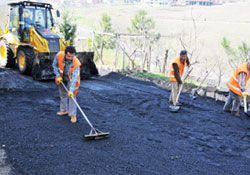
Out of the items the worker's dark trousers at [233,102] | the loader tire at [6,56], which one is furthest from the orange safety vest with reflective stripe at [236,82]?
the loader tire at [6,56]

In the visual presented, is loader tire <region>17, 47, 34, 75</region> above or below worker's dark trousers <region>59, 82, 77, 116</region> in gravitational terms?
above

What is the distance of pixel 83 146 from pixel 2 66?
8219mm

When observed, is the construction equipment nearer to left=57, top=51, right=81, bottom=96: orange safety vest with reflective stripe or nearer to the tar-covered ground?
the tar-covered ground

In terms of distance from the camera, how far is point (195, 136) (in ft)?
17.7

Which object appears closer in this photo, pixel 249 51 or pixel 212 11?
pixel 249 51

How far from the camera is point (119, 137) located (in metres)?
4.89

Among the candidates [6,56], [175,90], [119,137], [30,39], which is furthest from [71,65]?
[6,56]

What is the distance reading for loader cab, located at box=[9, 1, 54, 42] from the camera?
9688mm

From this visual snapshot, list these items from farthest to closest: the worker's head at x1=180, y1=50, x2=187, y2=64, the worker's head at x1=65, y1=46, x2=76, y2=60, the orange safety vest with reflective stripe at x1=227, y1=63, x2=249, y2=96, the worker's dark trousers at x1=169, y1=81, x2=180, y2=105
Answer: the worker's dark trousers at x1=169, y1=81, x2=180, y2=105, the worker's head at x1=180, y1=50, x2=187, y2=64, the orange safety vest with reflective stripe at x1=227, y1=63, x2=249, y2=96, the worker's head at x1=65, y1=46, x2=76, y2=60

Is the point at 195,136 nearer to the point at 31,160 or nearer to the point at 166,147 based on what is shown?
the point at 166,147

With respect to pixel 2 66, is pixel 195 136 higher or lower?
lower

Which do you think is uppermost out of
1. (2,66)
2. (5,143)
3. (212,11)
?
(212,11)

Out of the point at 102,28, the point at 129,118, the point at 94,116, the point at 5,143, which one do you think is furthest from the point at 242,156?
the point at 102,28

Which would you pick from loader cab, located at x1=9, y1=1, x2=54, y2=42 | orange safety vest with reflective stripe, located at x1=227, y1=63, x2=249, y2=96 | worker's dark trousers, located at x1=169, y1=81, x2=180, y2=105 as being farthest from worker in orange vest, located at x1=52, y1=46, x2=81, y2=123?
loader cab, located at x1=9, y1=1, x2=54, y2=42
